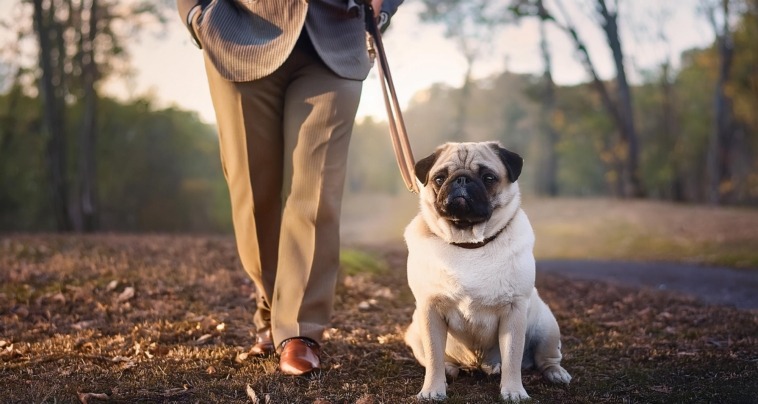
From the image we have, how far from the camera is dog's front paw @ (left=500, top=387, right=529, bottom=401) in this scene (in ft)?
10.4

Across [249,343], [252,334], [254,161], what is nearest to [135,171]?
[252,334]

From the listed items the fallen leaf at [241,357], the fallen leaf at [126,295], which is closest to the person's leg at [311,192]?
the fallen leaf at [241,357]

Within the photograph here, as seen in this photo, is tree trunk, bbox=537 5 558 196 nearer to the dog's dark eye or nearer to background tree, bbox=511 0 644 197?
background tree, bbox=511 0 644 197

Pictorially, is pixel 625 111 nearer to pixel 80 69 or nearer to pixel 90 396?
pixel 80 69

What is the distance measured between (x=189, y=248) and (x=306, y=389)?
229 inches

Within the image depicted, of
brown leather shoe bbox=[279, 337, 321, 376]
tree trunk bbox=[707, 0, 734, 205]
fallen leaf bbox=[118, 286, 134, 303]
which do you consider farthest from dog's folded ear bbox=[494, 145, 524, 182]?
tree trunk bbox=[707, 0, 734, 205]

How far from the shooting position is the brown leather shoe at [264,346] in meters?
3.94

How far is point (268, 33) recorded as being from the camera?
3619 mm

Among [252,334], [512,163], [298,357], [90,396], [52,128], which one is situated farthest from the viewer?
[52,128]

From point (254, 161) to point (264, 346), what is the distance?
3.50ft

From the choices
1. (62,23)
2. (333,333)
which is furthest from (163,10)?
(333,333)

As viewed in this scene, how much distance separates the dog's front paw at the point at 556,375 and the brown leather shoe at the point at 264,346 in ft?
4.96

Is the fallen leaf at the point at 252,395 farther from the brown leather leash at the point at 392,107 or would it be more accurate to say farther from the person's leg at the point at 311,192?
the brown leather leash at the point at 392,107

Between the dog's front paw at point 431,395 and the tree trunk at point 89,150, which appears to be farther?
the tree trunk at point 89,150
